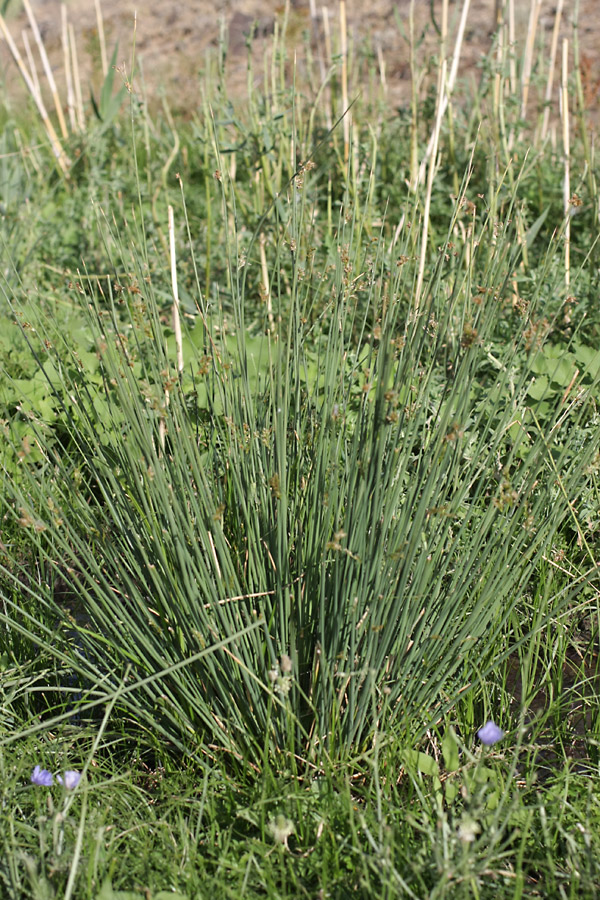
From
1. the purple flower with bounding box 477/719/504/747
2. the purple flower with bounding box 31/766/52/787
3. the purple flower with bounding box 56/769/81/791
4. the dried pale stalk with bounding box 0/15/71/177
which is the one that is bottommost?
the purple flower with bounding box 31/766/52/787

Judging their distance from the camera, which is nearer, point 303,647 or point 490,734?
point 490,734

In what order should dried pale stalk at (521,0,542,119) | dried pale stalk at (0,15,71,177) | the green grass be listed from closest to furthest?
the green grass → dried pale stalk at (521,0,542,119) → dried pale stalk at (0,15,71,177)

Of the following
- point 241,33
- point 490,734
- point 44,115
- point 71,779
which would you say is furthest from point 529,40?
point 71,779

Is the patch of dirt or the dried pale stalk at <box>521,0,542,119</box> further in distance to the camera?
the patch of dirt

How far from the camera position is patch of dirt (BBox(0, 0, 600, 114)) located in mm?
5008

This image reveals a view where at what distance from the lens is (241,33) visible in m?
5.40

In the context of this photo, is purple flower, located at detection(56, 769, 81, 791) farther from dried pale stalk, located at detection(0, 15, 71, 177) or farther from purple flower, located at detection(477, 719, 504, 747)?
dried pale stalk, located at detection(0, 15, 71, 177)

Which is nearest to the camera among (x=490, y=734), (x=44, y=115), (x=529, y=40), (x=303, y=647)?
(x=490, y=734)

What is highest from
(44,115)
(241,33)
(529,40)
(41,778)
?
(529,40)

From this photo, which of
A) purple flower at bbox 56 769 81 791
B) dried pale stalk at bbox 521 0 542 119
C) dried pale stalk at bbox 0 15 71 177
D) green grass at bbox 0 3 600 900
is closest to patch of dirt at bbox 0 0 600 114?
dried pale stalk at bbox 0 15 71 177

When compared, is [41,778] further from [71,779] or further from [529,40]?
[529,40]

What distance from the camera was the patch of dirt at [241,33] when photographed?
5.01 m

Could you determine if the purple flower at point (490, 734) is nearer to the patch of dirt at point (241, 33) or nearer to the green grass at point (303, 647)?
the green grass at point (303, 647)

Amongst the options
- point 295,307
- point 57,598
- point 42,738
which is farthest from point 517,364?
point 42,738
